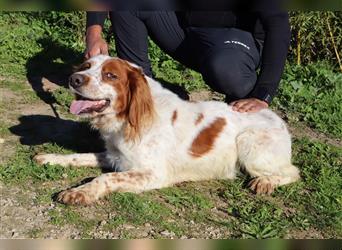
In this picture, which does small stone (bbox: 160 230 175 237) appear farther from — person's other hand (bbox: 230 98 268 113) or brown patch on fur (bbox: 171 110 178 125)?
person's other hand (bbox: 230 98 268 113)

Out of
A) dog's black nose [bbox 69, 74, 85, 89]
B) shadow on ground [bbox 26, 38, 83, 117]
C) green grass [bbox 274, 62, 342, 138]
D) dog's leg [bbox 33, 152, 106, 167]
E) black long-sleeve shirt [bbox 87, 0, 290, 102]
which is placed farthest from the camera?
shadow on ground [bbox 26, 38, 83, 117]

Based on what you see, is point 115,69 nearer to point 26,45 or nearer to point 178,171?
point 178,171

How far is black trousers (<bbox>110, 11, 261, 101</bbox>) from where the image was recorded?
199 inches

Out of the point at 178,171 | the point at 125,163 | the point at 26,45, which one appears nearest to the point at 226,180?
the point at 178,171

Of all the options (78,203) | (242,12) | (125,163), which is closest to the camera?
(78,203)

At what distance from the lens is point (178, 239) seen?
12.3ft

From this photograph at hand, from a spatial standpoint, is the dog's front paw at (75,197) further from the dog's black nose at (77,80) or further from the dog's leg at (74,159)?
the dog's black nose at (77,80)

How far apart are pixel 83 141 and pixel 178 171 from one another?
3.74 ft

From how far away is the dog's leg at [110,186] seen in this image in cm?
402

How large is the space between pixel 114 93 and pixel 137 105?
190mm

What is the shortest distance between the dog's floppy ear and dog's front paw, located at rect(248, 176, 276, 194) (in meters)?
0.95

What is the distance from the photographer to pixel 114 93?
13.9 feet

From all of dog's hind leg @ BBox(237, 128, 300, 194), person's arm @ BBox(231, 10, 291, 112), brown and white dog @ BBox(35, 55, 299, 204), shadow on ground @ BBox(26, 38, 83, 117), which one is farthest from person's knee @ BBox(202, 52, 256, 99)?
shadow on ground @ BBox(26, 38, 83, 117)

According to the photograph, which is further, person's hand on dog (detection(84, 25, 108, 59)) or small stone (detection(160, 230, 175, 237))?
person's hand on dog (detection(84, 25, 108, 59))
